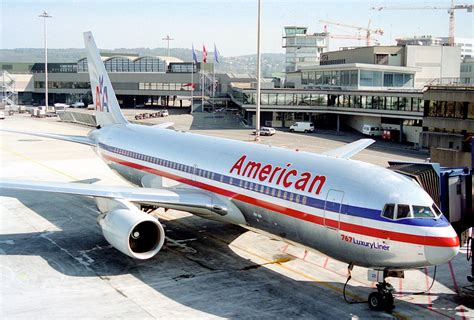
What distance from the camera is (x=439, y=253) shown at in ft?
52.0

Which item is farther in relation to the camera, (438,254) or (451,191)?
(451,191)

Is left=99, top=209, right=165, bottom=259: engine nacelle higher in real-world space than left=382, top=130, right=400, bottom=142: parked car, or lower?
lower

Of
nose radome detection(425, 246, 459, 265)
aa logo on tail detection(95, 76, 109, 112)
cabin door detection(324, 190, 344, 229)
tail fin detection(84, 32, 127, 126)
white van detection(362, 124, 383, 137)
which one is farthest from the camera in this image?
white van detection(362, 124, 383, 137)

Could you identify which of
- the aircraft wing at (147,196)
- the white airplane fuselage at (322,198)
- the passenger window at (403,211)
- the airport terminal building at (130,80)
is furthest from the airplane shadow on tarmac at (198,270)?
the airport terminal building at (130,80)

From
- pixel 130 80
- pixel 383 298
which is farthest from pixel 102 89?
pixel 130 80

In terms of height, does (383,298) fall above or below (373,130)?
below

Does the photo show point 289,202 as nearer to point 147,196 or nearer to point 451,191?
point 451,191

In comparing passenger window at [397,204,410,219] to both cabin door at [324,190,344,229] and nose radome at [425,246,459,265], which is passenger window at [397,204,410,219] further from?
cabin door at [324,190,344,229]

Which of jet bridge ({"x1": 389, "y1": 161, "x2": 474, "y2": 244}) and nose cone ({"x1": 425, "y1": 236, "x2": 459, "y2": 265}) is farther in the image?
jet bridge ({"x1": 389, "y1": 161, "x2": 474, "y2": 244})

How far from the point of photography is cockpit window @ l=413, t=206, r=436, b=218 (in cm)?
1647

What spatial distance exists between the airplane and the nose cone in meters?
0.03

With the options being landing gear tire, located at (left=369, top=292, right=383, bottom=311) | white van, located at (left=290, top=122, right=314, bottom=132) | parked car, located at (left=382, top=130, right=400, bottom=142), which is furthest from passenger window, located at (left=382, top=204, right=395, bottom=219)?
white van, located at (left=290, top=122, right=314, bottom=132)

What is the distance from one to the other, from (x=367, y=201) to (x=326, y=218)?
1607mm

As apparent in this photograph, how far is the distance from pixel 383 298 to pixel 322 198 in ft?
12.5
